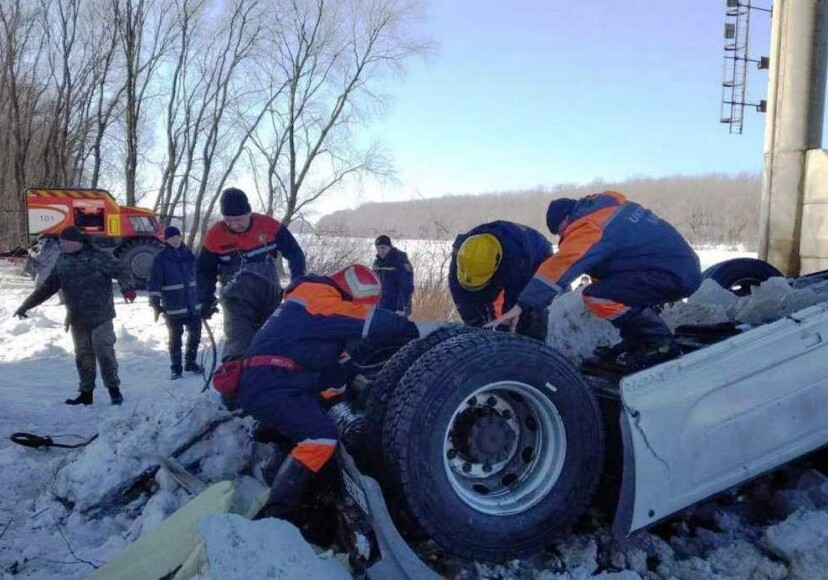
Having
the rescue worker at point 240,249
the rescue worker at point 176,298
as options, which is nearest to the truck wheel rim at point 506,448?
the rescue worker at point 240,249

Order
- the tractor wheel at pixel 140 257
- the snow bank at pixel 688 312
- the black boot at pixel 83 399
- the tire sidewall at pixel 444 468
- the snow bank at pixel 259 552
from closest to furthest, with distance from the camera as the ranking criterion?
the snow bank at pixel 259 552, the tire sidewall at pixel 444 468, the snow bank at pixel 688 312, the black boot at pixel 83 399, the tractor wheel at pixel 140 257

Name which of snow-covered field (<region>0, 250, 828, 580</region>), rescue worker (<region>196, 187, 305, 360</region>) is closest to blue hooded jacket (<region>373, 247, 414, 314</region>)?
rescue worker (<region>196, 187, 305, 360</region>)

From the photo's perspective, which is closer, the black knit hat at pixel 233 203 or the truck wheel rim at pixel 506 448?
the truck wheel rim at pixel 506 448

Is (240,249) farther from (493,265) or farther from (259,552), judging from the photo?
(259,552)

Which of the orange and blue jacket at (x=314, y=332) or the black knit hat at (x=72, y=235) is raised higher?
the black knit hat at (x=72, y=235)

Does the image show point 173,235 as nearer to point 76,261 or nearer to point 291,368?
point 76,261

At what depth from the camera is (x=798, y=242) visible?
873cm

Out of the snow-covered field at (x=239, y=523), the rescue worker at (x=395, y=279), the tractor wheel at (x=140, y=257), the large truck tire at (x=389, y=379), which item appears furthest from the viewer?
the tractor wheel at (x=140, y=257)

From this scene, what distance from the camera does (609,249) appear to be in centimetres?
352

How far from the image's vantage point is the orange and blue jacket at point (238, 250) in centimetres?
611

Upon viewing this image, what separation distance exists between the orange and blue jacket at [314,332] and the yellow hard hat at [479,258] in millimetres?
1194

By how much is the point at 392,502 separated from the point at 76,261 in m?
Result: 5.39

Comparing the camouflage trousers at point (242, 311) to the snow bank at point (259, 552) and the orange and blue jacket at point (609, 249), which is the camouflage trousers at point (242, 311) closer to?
the orange and blue jacket at point (609, 249)

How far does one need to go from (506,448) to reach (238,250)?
152 inches
